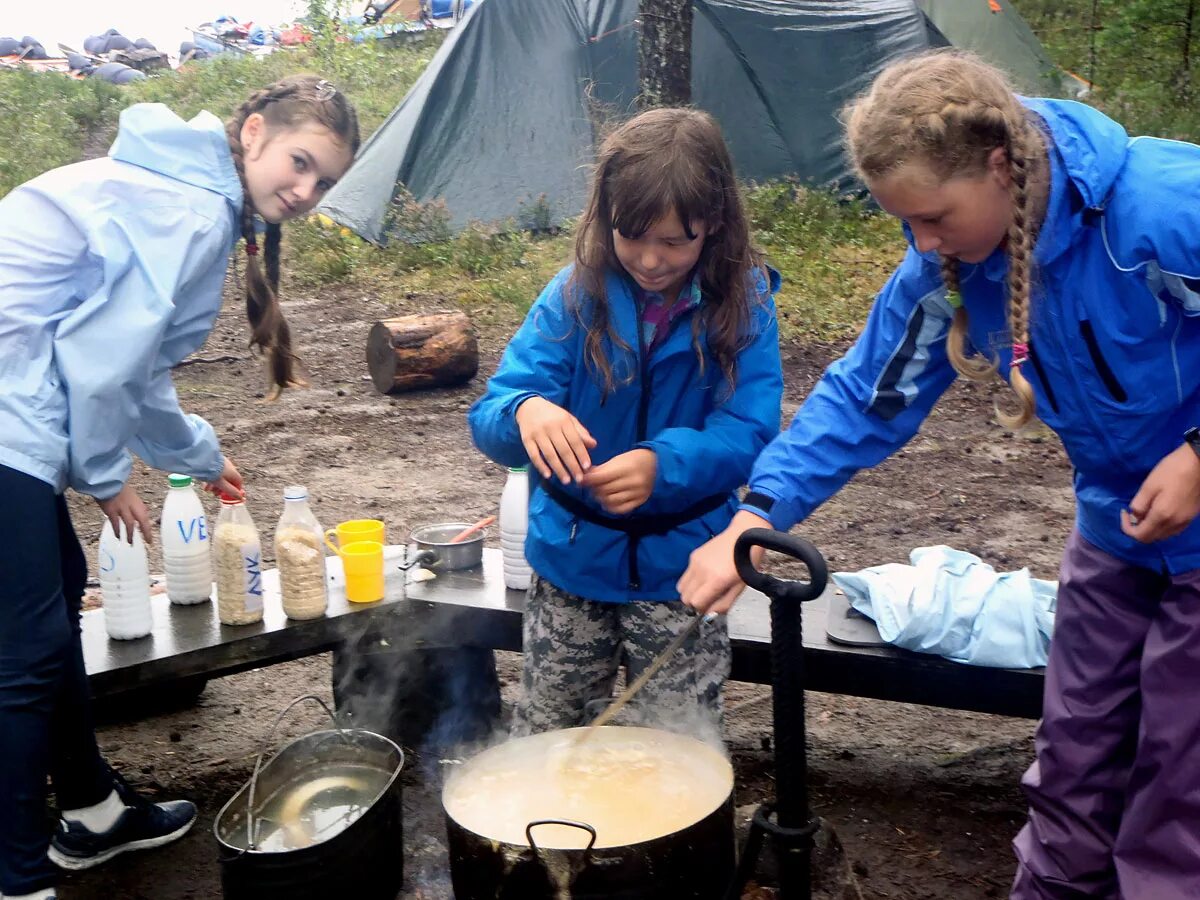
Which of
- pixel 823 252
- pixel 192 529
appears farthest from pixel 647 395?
pixel 823 252

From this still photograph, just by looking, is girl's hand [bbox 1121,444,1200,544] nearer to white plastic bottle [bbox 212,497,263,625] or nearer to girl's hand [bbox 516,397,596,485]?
girl's hand [bbox 516,397,596,485]

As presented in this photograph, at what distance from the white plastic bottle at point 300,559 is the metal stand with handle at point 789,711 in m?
1.86

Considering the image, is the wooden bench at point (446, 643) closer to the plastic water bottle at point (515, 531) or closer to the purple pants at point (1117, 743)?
the plastic water bottle at point (515, 531)

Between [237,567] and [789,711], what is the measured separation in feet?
6.63

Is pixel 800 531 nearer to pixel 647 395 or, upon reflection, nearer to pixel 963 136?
pixel 647 395

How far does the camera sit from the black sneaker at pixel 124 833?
306 centimetres

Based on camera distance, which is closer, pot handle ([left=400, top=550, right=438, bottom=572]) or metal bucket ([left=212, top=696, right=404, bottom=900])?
metal bucket ([left=212, top=696, right=404, bottom=900])

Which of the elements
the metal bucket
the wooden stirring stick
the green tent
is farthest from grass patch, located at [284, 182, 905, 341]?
the metal bucket

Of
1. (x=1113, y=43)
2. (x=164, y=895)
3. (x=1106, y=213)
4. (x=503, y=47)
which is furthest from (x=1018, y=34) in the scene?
(x=164, y=895)

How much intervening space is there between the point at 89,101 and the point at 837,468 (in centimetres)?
1818

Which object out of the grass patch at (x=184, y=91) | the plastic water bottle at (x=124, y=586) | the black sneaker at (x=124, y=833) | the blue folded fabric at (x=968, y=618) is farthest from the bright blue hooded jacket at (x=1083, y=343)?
the grass patch at (x=184, y=91)

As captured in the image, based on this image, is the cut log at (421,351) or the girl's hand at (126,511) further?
the cut log at (421,351)

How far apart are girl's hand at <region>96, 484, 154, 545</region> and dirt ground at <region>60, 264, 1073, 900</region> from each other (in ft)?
3.15

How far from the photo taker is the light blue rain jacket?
8.06 ft
